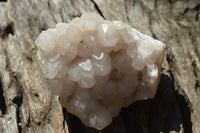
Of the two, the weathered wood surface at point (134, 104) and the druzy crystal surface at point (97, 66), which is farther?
the weathered wood surface at point (134, 104)

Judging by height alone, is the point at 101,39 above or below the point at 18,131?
above

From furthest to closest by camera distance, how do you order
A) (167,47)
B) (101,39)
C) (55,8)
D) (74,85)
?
(55,8)
(167,47)
(74,85)
(101,39)

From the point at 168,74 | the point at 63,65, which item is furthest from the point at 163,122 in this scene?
the point at 63,65

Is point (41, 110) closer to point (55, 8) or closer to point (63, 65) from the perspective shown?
point (63, 65)

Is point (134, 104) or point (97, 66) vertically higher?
point (97, 66)
